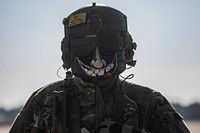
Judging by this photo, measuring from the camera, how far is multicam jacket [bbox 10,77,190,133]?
5.38 m

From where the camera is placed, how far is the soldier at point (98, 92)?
5383 millimetres

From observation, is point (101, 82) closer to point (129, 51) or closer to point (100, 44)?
point (100, 44)

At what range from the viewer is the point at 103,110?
546 cm

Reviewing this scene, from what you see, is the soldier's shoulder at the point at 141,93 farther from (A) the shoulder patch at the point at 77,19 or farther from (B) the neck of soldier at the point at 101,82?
(A) the shoulder patch at the point at 77,19

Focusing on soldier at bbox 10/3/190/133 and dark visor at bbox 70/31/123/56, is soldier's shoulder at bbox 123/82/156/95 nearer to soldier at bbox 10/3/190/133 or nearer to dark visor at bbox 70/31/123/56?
soldier at bbox 10/3/190/133

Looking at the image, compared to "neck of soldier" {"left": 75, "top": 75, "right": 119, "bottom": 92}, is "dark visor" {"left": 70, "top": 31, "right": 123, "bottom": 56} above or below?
above

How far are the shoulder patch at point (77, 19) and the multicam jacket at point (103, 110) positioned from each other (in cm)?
50

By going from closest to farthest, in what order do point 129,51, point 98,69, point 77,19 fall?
point 98,69 → point 77,19 → point 129,51

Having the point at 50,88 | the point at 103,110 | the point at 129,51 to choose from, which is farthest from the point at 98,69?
the point at 50,88

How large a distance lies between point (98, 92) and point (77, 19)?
0.69 m

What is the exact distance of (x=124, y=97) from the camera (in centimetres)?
555

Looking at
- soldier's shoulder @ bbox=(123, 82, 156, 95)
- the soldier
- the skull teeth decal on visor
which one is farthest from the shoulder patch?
soldier's shoulder @ bbox=(123, 82, 156, 95)

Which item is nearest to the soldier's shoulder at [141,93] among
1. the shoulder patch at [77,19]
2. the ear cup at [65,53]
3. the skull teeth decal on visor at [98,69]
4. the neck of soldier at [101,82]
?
the neck of soldier at [101,82]

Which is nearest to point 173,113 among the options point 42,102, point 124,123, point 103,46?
point 124,123
